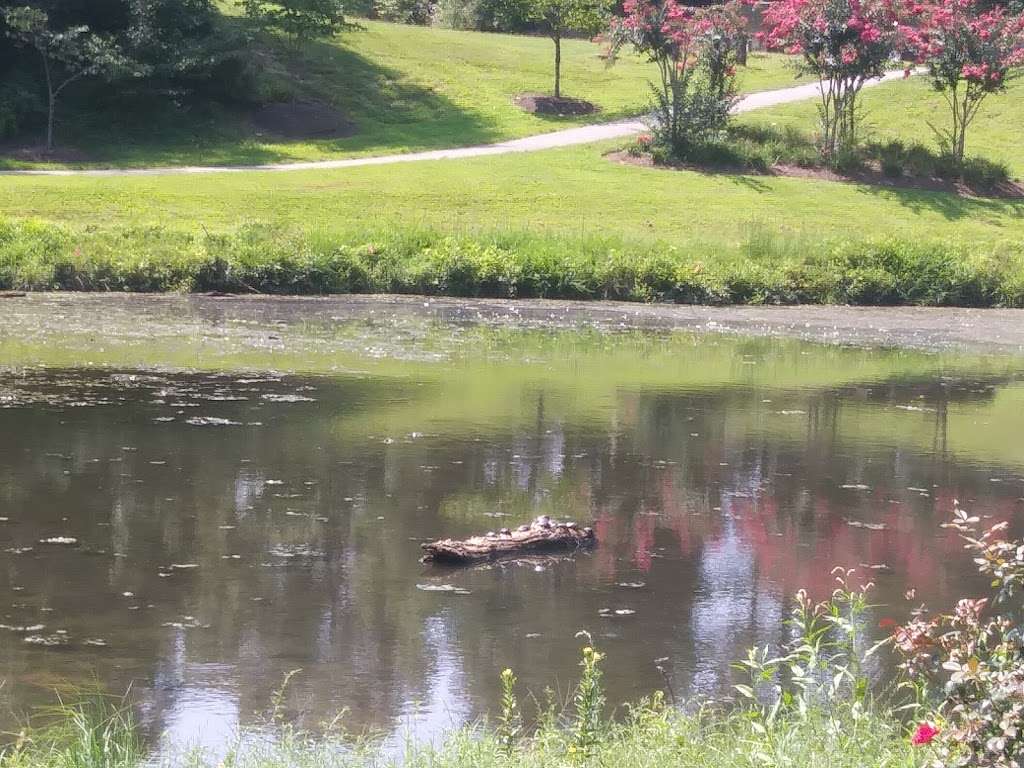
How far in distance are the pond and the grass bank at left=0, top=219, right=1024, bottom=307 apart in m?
3.21

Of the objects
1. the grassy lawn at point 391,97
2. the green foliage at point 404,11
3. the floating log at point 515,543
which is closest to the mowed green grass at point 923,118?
the grassy lawn at point 391,97

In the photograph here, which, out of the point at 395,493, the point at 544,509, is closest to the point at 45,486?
the point at 395,493

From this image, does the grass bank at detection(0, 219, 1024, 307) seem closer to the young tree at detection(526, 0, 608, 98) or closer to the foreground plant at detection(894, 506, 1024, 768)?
the young tree at detection(526, 0, 608, 98)

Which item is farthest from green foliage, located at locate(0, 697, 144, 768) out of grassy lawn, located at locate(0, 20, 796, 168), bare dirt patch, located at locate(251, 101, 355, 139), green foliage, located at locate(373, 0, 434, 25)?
green foliage, located at locate(373, 0, 434, 25)

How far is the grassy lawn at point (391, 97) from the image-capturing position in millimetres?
38375

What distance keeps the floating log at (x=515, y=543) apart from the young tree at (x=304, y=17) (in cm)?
3600

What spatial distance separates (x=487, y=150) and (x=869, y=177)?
9706 mm

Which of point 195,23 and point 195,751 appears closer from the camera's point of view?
point 195,751

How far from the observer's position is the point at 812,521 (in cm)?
1253

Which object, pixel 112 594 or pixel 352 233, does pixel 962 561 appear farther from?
pixel 352 233

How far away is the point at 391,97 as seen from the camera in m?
45.5

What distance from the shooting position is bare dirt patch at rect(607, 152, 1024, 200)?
36.9 meters

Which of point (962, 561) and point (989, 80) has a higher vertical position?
point (989, 80)

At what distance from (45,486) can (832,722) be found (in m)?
8.20
